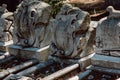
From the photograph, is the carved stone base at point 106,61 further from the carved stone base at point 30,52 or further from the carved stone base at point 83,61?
the carved stone base at point 30,52

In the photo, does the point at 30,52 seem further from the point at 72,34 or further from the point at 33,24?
the point at 72,34

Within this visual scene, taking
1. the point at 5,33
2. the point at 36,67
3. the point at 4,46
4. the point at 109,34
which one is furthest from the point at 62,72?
the point at 5,33

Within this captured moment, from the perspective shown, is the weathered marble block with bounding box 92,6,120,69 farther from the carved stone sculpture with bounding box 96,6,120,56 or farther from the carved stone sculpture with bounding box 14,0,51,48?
the carved stone sculpture with bounding box 14,0,51,48

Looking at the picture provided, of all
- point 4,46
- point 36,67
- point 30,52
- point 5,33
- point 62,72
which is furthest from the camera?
point 5,33

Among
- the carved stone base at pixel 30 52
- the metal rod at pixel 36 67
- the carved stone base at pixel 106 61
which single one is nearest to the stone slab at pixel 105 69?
the carved stone base at pixel 106 61

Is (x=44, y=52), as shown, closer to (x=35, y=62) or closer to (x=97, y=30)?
(x=35, y=62)

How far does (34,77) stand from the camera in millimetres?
8867

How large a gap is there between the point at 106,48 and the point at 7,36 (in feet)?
11.9

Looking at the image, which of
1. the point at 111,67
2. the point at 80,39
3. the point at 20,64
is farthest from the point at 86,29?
the point at 20,64

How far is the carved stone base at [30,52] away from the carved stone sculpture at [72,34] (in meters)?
0.60

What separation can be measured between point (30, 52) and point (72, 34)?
1512 millimetres

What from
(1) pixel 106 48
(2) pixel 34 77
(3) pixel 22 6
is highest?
(3) pixel 22 6

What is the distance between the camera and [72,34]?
30.1ft

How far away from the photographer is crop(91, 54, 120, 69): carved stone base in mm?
8312
